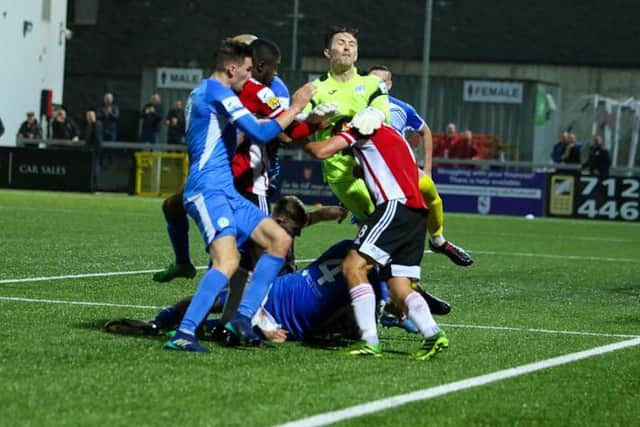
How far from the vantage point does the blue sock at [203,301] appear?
9.04m

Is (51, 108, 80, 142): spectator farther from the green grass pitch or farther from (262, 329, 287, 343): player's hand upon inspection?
(262, 329, 287, 343): player's hand

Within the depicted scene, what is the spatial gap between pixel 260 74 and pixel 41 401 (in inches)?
150

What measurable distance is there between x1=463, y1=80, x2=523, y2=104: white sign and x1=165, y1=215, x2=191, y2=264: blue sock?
120 feet

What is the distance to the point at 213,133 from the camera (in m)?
9.38

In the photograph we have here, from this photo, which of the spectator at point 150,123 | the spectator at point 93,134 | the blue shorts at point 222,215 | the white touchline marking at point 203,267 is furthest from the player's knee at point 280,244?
the spectator at point 150,123

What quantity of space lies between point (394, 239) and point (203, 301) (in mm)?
1233

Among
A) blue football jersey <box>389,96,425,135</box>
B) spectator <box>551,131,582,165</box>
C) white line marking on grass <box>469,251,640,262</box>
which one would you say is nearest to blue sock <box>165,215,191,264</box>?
blue football jersey <box>389,96,425,135</box>

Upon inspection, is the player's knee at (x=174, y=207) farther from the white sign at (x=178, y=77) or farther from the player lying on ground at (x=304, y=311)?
the white sign at (x=178, y=77)

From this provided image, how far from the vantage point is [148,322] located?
32.5 ft

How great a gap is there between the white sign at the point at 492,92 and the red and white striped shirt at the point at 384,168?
1463 inches

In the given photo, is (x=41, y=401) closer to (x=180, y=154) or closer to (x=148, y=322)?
(x=148, y=322)

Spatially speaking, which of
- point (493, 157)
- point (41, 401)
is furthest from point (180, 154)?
point (41, 401)

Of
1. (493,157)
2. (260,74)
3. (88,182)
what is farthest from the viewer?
(493,157)

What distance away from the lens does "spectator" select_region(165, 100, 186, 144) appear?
40.2 m
